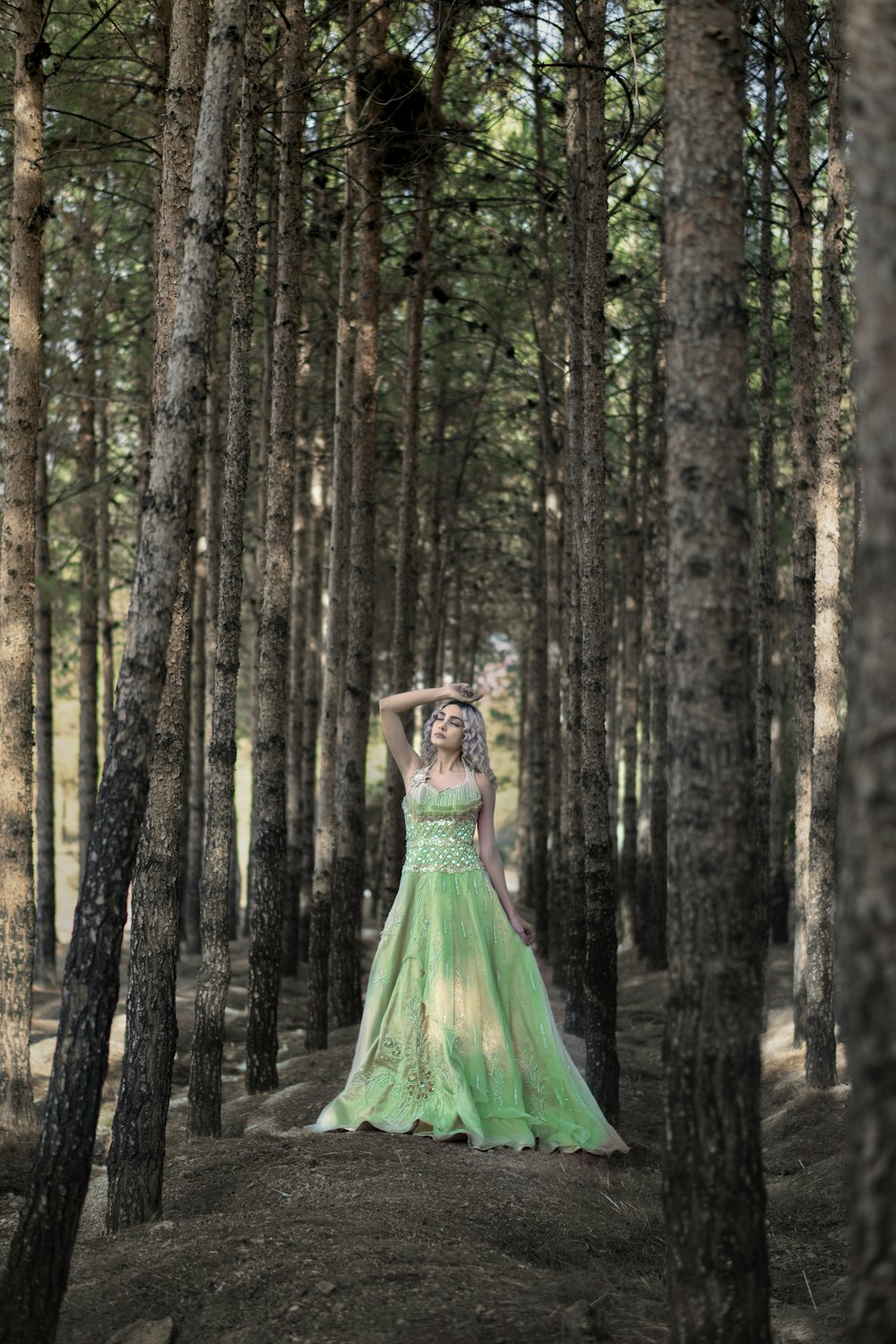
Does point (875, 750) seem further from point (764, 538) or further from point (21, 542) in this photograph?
point (764, 538)

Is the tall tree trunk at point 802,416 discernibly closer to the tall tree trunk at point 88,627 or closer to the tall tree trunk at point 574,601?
the tall tree trunk at point 574,601

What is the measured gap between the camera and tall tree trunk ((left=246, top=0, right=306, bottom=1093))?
9117 mm

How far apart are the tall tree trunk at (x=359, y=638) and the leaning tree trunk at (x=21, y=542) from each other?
131 inches

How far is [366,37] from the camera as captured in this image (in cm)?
1192

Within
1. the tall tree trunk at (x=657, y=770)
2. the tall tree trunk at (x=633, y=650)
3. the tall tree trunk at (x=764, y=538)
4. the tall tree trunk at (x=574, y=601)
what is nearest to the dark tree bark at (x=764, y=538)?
the tall tree trunk at (x=764, y=538)

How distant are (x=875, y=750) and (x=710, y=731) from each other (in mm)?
1127

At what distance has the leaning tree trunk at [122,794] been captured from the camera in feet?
14.8

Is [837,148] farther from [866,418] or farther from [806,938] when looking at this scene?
[866,418]

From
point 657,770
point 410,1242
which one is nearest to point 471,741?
point 410,1242

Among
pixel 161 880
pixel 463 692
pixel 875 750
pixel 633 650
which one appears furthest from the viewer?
pixel 633 650

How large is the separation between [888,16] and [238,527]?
226 inches

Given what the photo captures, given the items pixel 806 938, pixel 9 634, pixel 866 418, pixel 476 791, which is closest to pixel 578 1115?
pixel 476 791

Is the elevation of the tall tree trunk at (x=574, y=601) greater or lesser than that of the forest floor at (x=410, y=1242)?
greater

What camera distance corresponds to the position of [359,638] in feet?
38.5
